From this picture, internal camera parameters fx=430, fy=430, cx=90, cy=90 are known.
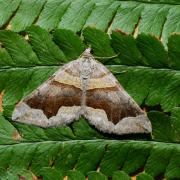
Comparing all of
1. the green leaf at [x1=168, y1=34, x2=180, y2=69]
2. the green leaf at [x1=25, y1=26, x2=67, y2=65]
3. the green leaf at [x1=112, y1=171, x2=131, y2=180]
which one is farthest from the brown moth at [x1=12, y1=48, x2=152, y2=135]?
the green leaf at [x1=168, y1=34, x2=180, y2=69]

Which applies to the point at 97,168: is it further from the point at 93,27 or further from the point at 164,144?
the point at 93,27

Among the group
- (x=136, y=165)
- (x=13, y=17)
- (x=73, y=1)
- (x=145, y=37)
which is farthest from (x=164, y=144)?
(x=13, y=17)

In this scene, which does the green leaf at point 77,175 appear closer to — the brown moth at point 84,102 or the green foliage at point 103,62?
the green foliage at point 103,62

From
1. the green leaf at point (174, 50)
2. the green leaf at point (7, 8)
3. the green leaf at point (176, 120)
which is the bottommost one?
the green leaf at point (176, 120)

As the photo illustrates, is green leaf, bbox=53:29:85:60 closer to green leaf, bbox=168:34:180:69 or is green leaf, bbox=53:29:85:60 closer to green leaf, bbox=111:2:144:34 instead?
green leaf, bbox=111:2:144:34

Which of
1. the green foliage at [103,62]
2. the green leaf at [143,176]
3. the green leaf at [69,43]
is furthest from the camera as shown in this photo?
the green leaf at [69,43]

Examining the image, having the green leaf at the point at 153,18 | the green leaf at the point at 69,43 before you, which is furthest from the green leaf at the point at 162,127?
the green leaf at the point at 69,43
